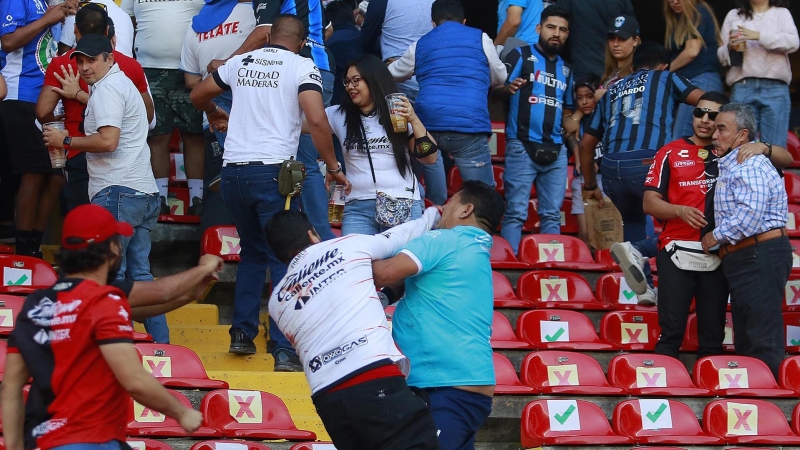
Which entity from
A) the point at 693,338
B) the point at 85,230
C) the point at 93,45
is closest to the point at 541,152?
the point at 693,338

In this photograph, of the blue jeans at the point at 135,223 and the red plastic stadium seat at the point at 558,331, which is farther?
the red plastic stadium seat at the point at 558,331

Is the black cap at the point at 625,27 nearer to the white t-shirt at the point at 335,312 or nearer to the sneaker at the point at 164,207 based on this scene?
the sneaker at the point at 164,207

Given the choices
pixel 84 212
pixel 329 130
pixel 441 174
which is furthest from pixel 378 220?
pixel 84 212

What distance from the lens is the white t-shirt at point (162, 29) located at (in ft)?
26.6

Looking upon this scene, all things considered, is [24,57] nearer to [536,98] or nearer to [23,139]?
[23,139]

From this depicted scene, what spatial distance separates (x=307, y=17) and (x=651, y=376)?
2.96 metres

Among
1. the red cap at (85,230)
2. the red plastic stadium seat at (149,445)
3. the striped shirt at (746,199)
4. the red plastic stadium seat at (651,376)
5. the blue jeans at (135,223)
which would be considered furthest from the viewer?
the striped shirt at (746,199)

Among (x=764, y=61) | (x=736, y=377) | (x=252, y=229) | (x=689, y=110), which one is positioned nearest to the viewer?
(x=252, y=229)

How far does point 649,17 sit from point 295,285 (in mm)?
9271

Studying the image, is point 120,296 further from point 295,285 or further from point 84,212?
point 295,285

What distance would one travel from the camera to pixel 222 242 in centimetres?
739

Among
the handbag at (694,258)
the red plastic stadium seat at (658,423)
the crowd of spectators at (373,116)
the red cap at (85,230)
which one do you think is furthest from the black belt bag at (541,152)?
the red cap at (85,230)

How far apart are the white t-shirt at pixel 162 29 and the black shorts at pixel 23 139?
104 cm

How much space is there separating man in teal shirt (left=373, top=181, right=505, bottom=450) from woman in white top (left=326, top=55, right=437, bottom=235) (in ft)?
6.28
